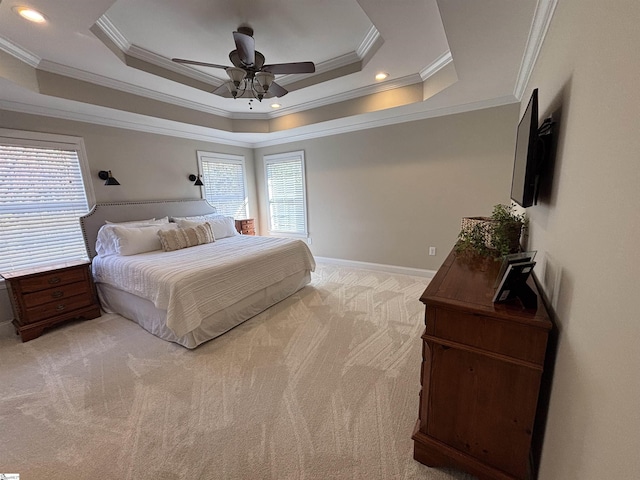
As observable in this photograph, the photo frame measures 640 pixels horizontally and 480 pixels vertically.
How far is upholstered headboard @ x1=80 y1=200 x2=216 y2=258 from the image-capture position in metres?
3.25

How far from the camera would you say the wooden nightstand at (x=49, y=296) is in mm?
2510

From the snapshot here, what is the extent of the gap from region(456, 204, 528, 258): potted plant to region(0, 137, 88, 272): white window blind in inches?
167

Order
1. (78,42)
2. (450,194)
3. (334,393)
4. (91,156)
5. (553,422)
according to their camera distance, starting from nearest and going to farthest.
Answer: (553,422), (334,393), (78,42), (91,156), (450,194)

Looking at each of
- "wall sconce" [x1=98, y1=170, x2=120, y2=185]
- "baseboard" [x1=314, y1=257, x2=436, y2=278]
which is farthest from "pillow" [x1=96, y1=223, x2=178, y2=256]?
"baseboard" [x1=314, y1=257, x2=436, y2=278]

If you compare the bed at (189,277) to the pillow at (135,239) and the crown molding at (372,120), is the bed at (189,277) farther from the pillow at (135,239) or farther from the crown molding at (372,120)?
the crown molding at (372,120)

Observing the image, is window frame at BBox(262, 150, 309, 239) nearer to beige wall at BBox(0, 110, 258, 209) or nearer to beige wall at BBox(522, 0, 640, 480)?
beige wall at BBox(0, 110, 258, 209)

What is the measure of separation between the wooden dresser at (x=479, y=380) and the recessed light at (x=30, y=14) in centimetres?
305

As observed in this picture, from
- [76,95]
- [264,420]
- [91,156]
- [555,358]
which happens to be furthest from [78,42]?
[555,358]

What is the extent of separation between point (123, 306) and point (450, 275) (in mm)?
3309

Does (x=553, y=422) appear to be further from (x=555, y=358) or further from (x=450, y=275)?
(x=450, y=275)

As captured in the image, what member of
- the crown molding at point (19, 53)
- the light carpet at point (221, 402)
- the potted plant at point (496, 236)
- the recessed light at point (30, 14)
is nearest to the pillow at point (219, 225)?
the light carpet at point (221, 402)

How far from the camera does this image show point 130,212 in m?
3.60

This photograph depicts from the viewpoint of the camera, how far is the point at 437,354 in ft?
4.00

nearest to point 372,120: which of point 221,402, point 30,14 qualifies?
point 30,14
